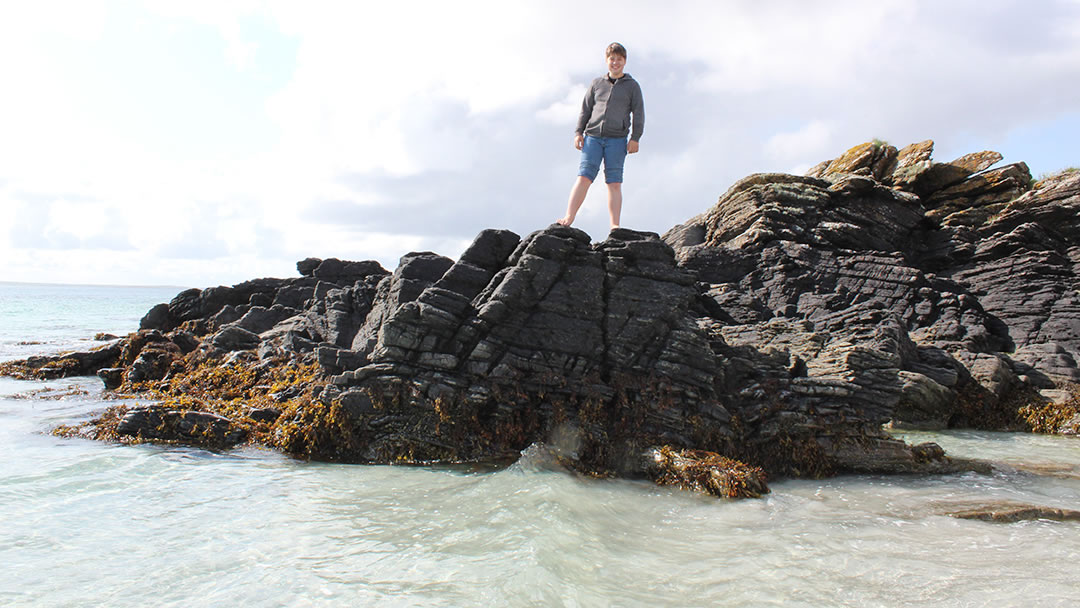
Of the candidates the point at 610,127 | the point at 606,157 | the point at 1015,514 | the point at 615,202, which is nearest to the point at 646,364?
the point at 615,202

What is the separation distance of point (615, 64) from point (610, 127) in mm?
1376

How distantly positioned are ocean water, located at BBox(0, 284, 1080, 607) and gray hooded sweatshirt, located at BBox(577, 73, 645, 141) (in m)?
7.09

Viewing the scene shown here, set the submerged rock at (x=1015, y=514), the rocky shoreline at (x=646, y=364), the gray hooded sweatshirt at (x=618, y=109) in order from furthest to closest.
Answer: the gray hooded sweatshirt at (x=618, y=109) → the rocky shoreline at (x=646, y=364) → the submerged rock at (x=1015, y=514)

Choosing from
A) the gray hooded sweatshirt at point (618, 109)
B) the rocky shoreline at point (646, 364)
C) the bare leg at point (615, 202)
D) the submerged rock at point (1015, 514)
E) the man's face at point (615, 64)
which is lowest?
the submerged rock at point (1015, 514)

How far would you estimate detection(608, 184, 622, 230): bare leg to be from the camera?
41.9 ft

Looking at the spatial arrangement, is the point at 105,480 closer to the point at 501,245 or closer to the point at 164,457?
the point at 164,457

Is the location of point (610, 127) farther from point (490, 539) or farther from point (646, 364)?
point (490, 539)

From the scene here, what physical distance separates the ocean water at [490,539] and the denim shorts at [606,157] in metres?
6.19

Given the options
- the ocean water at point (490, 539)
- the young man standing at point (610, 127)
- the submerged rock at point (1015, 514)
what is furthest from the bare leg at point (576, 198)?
the submerged rock at point (1015, 514)

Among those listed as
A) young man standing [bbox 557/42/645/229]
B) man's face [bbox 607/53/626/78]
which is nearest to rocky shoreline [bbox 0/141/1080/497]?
young man standing [bbox 557/42/645/229]

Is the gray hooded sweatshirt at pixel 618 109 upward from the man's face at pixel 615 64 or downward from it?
downward

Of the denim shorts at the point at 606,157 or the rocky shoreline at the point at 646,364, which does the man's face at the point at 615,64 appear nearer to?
the denim shorts at the point at 606,157

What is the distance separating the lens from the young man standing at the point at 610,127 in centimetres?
1244

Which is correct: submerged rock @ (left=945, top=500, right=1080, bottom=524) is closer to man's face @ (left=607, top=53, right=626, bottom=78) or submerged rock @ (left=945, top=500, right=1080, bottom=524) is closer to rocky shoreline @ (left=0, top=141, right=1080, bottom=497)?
rocky shoreline @ (left=0, top=141, right=1080, bottom=497)
